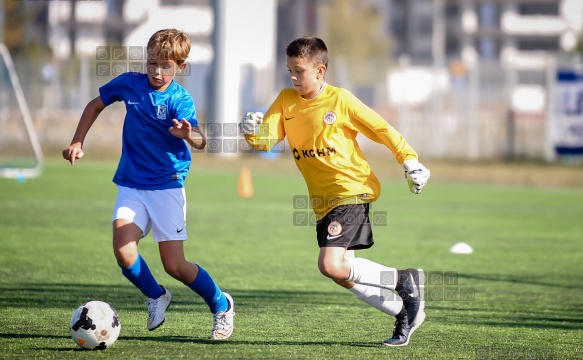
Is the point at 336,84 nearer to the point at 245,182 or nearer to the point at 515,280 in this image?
→ the point at 245,182

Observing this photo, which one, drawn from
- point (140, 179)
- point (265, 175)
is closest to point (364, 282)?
point (140, 179)

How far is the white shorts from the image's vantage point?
6301mm

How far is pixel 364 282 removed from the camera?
634 centimetres

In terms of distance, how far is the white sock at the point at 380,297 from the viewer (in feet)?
20.9

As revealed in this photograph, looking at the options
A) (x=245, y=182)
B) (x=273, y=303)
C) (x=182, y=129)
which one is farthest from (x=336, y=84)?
(x=182, y=129)

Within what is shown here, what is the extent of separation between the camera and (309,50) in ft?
20.9

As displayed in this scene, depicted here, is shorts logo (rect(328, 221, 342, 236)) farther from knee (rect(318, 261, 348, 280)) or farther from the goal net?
the goal net

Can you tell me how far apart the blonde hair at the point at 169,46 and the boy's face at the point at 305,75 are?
2.22 feet

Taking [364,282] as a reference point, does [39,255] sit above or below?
below

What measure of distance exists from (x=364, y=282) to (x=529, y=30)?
7150 centimetres

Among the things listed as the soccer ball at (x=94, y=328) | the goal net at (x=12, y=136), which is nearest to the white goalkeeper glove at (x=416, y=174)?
the soccer ball at (x=94, y=328)

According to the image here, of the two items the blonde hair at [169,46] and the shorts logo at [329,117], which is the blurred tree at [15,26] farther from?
the shorts logo at [329,117]

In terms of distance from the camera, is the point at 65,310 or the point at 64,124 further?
the point at 64,124

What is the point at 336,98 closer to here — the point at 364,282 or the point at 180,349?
the point at 364,282
